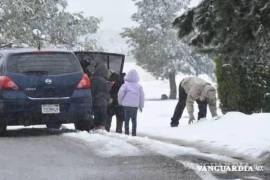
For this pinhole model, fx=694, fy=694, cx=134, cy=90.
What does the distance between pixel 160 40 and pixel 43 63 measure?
5077 centimetres

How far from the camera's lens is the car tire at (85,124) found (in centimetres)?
1339

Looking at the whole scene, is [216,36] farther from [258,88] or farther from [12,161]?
[258,88]

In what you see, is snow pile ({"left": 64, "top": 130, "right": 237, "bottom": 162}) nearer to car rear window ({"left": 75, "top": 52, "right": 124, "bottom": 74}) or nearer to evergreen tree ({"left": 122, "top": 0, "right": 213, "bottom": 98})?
car rear window ({"left": 75, "top": 52, "right": 124, "bottom": 74})

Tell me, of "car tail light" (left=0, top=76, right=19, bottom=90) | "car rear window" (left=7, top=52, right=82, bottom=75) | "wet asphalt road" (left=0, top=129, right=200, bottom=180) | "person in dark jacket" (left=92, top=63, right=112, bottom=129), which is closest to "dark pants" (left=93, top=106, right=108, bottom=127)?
"person in dark jacket" (left=92, top=63, right=112, bottom=129)

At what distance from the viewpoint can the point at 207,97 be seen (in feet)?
50.4

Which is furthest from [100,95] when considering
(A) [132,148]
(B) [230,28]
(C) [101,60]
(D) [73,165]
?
(B) [230,28]

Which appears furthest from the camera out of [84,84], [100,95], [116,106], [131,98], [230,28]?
[116,106]

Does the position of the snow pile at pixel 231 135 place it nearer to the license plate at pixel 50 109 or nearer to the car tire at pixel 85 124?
the car tire at pixel 85 124

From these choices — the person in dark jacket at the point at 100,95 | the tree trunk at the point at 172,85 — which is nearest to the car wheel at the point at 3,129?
the person in dark jacket at the point at 100,95

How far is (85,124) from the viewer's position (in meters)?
13.6

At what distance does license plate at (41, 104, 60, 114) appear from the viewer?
12.6 m

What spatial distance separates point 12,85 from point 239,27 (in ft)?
17.3

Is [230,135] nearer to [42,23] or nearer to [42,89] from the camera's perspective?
[42,89]

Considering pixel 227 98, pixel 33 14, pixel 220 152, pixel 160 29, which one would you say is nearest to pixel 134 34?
pixel 160 29
